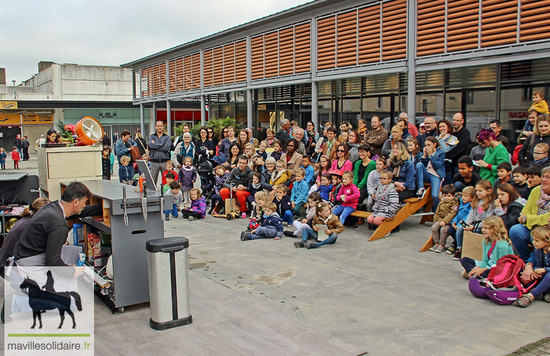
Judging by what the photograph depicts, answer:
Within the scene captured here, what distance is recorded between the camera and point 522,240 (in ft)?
21.5

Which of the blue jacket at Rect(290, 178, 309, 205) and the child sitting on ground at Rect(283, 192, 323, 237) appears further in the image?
the blue jacket at Rect(290, 178, 309, 205)

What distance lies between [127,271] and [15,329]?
4.14 feet

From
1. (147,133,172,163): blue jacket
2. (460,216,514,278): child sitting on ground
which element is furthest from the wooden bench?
(147,133,172,163): blue jacket

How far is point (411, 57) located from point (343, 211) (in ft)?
16.8

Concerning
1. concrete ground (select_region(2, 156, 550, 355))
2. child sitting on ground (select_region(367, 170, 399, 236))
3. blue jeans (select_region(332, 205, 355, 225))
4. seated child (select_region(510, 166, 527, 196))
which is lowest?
concrete ground (select_region(2, 156, 550, 355))

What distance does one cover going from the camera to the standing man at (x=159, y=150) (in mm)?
14273

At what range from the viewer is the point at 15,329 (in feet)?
16.5

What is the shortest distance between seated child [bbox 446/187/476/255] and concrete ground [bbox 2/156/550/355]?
0.43 m

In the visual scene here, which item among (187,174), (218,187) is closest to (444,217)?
(218,187)

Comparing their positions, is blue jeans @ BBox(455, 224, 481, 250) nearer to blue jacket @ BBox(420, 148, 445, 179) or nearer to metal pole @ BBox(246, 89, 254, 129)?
blue jacket @ BBox(420, 148, 445, 179)

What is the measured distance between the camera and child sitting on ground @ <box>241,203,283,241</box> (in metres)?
9.45

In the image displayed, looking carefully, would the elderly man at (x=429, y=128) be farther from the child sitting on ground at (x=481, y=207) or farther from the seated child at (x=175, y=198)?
the seated child at (x=175, y=198)

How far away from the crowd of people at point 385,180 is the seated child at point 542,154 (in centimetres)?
1

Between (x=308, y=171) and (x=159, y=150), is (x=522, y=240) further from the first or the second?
(x=159, y=150)
